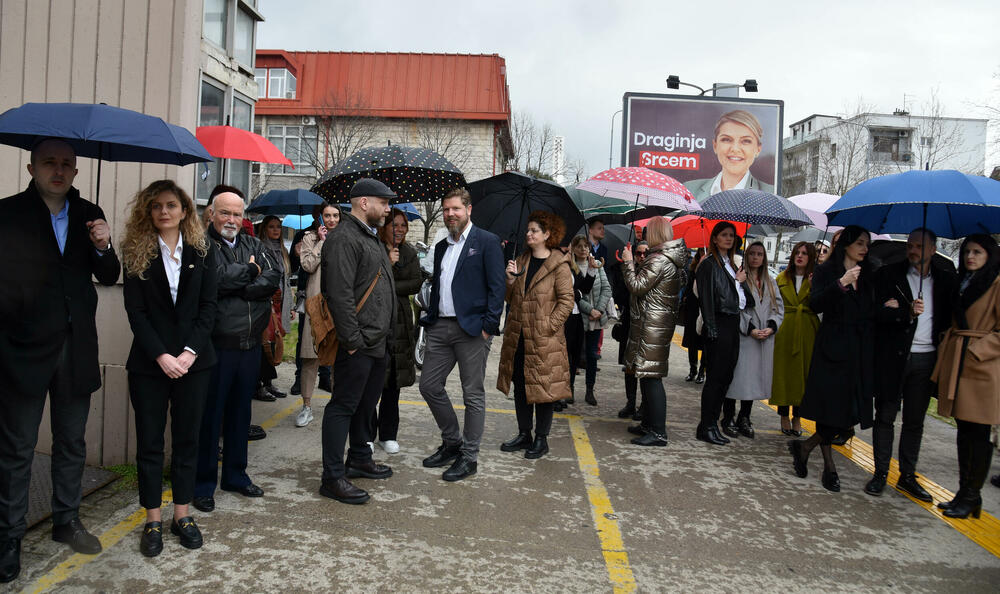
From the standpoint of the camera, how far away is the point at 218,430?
4.13 metres

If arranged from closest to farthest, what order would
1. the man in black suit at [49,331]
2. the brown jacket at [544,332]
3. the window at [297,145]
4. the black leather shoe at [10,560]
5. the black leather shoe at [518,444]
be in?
the black leather shoe at [10,560]
the man in black suit at [49,331]
the brown jacket at [544,332]
the black leather shoe at [518,444]
the window at [297,145]

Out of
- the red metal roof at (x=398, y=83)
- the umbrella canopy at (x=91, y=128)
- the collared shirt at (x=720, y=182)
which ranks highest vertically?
the red metal roof at (x=398, y=83)

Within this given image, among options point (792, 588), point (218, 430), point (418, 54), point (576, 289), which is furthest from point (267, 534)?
point (418, 54)

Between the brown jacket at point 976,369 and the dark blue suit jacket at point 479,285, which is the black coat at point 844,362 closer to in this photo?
the brown jacket at point 976,369

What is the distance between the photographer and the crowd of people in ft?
11.3

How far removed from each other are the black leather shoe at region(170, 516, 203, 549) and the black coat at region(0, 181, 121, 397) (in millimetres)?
838

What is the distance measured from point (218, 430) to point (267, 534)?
0.74 m

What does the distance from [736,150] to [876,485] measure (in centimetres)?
1743

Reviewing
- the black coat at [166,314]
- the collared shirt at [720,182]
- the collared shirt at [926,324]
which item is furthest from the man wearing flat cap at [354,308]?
the collared shirt at [720,182]

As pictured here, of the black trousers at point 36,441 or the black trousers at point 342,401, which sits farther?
the black trousers at point 342,401

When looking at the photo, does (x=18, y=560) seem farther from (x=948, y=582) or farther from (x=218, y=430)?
(x=948, y=582)

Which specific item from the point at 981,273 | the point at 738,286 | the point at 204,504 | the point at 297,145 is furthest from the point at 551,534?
the point at 297,145

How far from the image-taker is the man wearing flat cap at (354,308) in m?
4.21

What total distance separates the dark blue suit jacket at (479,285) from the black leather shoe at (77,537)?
8.16 feet
